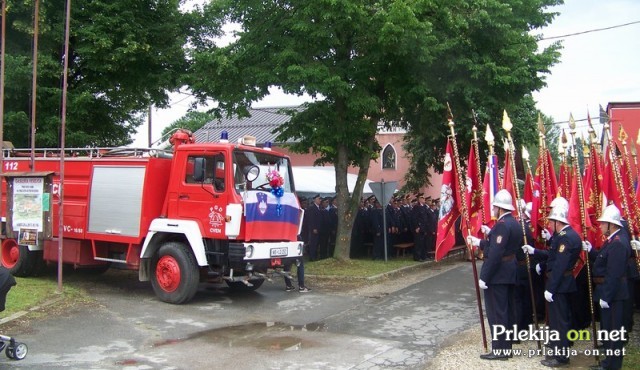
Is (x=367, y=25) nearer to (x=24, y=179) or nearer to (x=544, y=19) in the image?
(x=544, y=19)

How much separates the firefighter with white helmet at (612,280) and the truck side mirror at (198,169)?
6771 mm

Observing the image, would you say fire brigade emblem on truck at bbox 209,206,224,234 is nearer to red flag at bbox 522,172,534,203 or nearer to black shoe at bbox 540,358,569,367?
red flag at bbox 522,172,534,203

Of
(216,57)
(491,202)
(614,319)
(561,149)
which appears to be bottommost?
(614,319)

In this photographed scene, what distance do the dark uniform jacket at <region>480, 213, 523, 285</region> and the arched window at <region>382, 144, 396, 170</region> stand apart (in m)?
29.7

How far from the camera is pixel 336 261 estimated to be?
16.2 meters

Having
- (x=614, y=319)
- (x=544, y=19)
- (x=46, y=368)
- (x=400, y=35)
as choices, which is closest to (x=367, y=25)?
(x=400, y=35)

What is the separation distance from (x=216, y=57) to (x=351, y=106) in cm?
339

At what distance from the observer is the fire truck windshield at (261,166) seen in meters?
11.0

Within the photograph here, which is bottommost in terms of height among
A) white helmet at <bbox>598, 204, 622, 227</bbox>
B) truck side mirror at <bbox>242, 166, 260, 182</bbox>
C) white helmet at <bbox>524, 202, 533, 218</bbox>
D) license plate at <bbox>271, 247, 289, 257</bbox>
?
license plate at <bbox>271, 247, 289, 257</bbox>

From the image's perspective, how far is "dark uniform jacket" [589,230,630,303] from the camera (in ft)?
22.9

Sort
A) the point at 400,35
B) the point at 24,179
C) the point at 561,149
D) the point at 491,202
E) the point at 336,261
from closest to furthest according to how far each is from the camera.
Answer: the point at 491,202, the point at 561,149, the point at 24,179, the point at 400,35, the point at 336,261

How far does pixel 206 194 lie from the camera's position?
11031mm

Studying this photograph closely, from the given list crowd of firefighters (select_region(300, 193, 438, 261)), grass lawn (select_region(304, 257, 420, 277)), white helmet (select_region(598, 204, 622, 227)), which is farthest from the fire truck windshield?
white helmet (select_region(598, 204, 622, 227))

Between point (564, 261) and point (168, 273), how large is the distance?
22.9 ft
